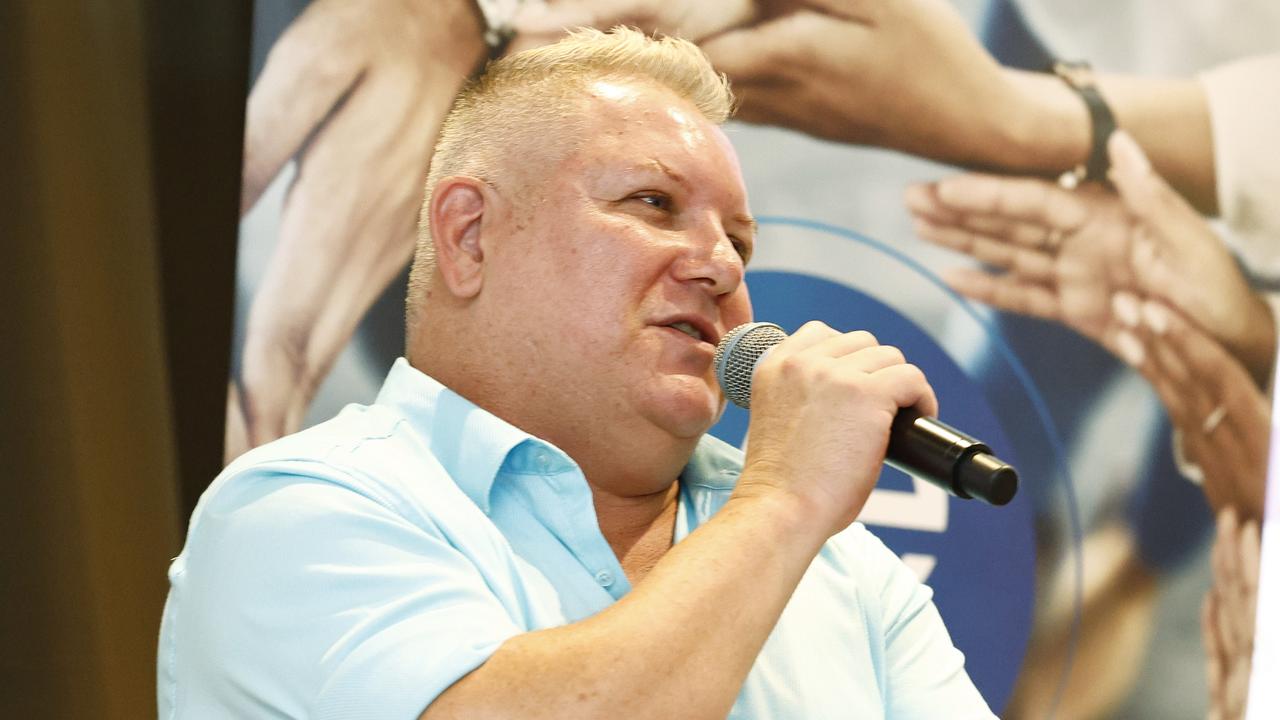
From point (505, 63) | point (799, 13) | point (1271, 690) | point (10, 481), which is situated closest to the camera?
point (505, 63)

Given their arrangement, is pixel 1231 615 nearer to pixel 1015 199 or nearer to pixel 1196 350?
pixel 1196 350

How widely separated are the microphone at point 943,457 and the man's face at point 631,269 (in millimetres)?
129

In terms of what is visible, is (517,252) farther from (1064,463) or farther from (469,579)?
(1064,463)

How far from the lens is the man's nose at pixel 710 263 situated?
4.72ft

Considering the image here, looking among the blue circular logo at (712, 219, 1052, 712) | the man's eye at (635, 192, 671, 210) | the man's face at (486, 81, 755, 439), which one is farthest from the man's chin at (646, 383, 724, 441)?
the blue circular logo at (712, 219, 1052, 712)

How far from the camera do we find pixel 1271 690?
81.0 inches

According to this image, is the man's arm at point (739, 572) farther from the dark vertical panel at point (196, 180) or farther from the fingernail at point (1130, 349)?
the dark vertical panel at point (196, 180)

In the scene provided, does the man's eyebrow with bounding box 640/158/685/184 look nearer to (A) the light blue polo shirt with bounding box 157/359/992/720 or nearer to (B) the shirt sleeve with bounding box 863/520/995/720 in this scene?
(A) the light blue polo shirt with bounding box 157/359/992/720

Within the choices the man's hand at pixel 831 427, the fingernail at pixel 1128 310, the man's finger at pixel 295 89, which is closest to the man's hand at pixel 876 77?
the fingernail at pixel 1128 310

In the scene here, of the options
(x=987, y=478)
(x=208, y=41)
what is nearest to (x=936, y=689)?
(x=987, y=478)

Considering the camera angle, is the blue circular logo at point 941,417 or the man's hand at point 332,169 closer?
the blue circular logo at point 941,417

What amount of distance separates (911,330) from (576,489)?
41.5 inches

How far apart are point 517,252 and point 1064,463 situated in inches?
45.1

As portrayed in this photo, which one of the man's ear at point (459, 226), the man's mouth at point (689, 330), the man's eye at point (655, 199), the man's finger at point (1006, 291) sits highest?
the man's eye at point (655, 199)
